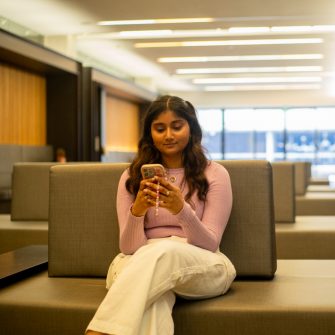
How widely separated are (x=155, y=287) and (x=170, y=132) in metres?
0.83

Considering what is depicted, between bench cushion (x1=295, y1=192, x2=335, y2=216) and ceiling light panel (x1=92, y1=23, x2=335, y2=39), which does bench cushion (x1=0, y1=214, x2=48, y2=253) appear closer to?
bench cushion (x1=295, y1=192, x2=335, y2=216)

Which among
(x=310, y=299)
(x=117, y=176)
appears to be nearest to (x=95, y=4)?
(x=117, y=176)

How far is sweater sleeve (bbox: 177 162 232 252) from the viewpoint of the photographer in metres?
Result: 2.53

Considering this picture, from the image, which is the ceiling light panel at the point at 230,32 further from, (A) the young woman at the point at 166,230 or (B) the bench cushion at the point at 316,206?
(A) the young woman at the point at 166,230

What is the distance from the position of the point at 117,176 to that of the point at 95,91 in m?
9.82

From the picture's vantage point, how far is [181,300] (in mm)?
2568

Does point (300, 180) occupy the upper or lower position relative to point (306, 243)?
upper

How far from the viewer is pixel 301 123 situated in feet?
74.0

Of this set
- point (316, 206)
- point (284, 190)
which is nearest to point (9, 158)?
point (316, 206)

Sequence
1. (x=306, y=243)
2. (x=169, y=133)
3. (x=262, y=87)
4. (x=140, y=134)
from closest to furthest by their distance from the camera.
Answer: (x=169, y=133) → (x=140, y=134) → (x=306, y=243) → (x=262, y=87)

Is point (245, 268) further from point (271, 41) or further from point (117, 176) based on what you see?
point (271, 41)

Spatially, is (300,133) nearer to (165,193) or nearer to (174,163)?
(174,163)

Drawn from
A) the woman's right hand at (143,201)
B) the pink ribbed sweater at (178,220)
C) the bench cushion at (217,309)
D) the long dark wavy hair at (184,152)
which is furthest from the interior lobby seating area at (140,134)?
the woman's right hand at (143,201)

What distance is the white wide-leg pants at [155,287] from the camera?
218 cm
